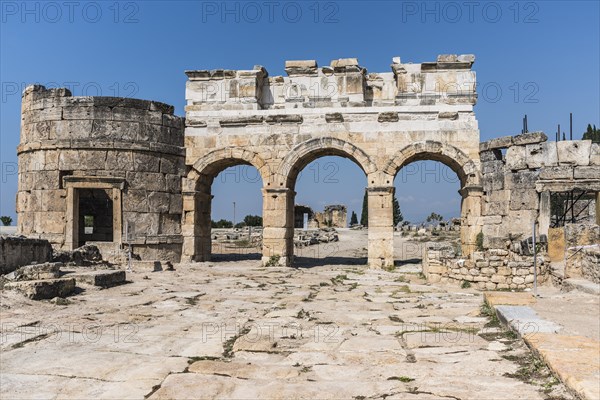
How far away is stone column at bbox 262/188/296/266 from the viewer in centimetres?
1597

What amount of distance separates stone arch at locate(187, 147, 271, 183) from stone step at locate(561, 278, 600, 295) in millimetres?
9124

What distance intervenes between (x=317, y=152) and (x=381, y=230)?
306 cm

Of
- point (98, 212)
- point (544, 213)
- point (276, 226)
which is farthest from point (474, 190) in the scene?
point (98, 212)

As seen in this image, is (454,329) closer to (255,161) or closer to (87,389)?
(87,389)

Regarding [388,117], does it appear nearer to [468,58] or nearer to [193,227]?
[468,58]

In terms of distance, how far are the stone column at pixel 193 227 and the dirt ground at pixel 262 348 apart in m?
6.84

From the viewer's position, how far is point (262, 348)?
211 inches

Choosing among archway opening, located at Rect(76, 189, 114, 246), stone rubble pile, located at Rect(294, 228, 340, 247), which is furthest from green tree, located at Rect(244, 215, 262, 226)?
archway opening, located at Rect(76, 189, 114, 246)

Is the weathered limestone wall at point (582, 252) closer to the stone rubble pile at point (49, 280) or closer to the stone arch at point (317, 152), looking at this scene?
the stone arch at point (317, 152)

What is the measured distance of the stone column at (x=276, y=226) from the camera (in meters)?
16.0

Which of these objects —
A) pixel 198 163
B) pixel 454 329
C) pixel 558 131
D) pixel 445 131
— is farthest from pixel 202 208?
pixel 454 329

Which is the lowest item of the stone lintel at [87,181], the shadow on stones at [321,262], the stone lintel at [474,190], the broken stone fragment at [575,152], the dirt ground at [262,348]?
the shadow on stones at [321,262]

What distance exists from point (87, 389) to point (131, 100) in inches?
511

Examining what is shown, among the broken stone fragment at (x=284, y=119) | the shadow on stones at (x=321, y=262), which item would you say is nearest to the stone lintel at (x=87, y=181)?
the broken stone fragment at (x=284, y=119)
